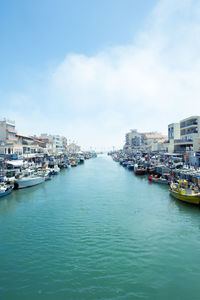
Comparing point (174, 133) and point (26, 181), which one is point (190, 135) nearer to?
point (174, 133)

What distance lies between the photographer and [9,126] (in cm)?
6031

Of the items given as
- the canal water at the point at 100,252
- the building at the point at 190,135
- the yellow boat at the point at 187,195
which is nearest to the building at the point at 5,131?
the canal water at the point at 100,252

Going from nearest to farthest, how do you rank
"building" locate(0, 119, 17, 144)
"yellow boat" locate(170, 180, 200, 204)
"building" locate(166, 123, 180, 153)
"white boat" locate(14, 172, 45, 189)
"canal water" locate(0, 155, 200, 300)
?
"canal water" locate(0, 155, 200, 300) < "yellow boat" locate(170, 180, 200, 204) < "white boat" locate(14, 172, 45, 189) < "building" locate(0, 119, 17, 144) < "building" locate(166, 123, 180, 153)

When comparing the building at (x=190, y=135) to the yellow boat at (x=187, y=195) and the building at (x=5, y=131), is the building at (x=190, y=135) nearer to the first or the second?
the yellow boat at (x=187, y=195)

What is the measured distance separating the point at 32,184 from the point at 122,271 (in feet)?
111

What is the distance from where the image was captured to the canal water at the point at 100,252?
11.6 metres

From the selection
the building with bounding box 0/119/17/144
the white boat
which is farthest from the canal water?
the building with bounding box 0/119/17/144

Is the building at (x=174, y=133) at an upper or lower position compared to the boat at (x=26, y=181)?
upper

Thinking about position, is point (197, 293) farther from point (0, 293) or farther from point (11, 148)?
point (11, 148)

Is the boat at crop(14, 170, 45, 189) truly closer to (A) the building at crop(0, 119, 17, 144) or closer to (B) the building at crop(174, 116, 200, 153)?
(A) the building at crop(0, 119, 17, 144)

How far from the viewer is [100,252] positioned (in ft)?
50.2

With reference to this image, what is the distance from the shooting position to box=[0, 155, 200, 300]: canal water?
38.0 ft

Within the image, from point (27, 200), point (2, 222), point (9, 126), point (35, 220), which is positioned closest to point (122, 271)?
point (35, 220)

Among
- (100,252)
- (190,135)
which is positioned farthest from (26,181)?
(190,135)
